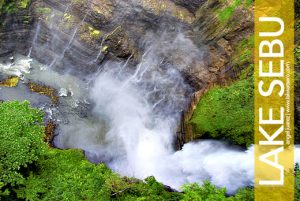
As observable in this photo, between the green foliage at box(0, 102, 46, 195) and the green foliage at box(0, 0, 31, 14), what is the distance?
1119 cm

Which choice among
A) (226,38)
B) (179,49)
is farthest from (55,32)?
(226,38)

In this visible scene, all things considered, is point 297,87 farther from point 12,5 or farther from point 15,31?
point 12,5

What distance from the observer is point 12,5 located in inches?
1001

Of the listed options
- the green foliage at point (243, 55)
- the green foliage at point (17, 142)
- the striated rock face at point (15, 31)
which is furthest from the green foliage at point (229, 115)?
the striated rock face at point (15, 31)

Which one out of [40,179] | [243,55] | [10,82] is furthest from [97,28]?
[40,179]

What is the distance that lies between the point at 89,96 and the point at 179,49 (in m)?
7.17

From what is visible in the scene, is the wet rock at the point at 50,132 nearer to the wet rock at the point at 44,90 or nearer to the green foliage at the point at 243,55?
the wet rock at the point at 44,90

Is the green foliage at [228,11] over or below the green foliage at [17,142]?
over

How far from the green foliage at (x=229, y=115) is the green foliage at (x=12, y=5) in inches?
584

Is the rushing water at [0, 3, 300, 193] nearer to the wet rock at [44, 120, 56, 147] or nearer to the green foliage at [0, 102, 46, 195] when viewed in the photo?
the wet rock at [44, 120, 56, 147]

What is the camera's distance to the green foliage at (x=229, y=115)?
58.6ft

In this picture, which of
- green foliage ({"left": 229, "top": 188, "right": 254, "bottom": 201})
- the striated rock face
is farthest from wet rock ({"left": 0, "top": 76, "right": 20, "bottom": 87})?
green foliage ({"left": 229, "top": 188, "right": 254, "bottom": 201})

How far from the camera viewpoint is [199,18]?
25.5 m

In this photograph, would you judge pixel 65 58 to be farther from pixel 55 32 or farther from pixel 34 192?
pixel 34 192
